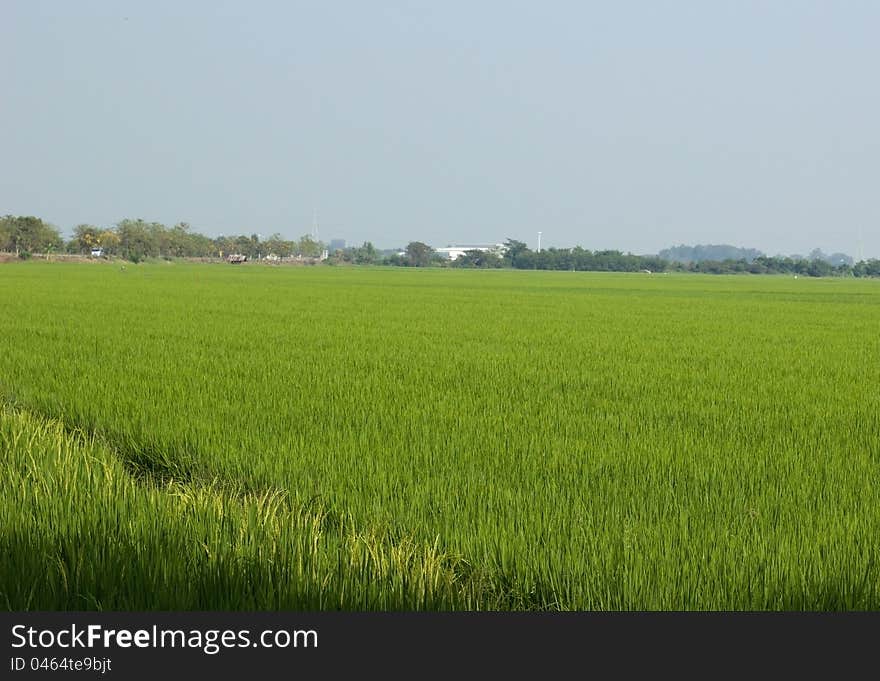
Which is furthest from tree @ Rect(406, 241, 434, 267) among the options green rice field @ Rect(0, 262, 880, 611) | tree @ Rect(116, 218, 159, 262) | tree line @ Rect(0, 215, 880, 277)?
green rice field @ Rect(0, 262, 880, 611)

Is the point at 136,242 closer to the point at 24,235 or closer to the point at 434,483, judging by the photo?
the point at 24,235

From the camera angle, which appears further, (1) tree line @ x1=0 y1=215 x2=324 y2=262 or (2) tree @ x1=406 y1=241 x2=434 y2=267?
(2) tree @ x1=406 y1=241 x2=434 y2=267

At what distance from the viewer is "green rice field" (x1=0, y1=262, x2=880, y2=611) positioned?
2.89 meters

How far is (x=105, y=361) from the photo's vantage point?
33.9 ft

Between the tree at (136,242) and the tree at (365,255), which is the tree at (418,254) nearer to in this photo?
the tree at (365,255)

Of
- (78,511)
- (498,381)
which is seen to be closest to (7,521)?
(78,511)

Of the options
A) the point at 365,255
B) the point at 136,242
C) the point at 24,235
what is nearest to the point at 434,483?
the point at 24,235

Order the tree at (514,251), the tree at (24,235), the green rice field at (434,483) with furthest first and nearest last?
1. the tree at (514,251)
2. the tree at (24,235)
3. the green rice field at (434,483)

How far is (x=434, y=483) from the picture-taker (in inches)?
170

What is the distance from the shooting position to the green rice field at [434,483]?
114 inches

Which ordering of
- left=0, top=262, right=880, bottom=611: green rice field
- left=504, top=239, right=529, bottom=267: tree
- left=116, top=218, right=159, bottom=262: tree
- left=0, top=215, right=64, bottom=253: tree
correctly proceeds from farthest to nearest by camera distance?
left=504, top=239, right=529, bottom=267: tree
left=116, top=218, right=159, bottom=262: tree
left=0, top=215, right=64, bottom=253: tree
left=0, top=262, right=880, bottom=611: green rice field

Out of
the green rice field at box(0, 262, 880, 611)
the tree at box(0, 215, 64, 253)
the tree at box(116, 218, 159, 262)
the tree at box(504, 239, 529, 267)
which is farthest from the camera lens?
the tree at box(504, 239, 529, 267)

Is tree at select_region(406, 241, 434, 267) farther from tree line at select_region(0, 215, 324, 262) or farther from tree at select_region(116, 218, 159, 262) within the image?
tree at select_region(116, 218, 159, 262)

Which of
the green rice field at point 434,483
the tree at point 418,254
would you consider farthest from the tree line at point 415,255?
the green rice field at point 434,483
